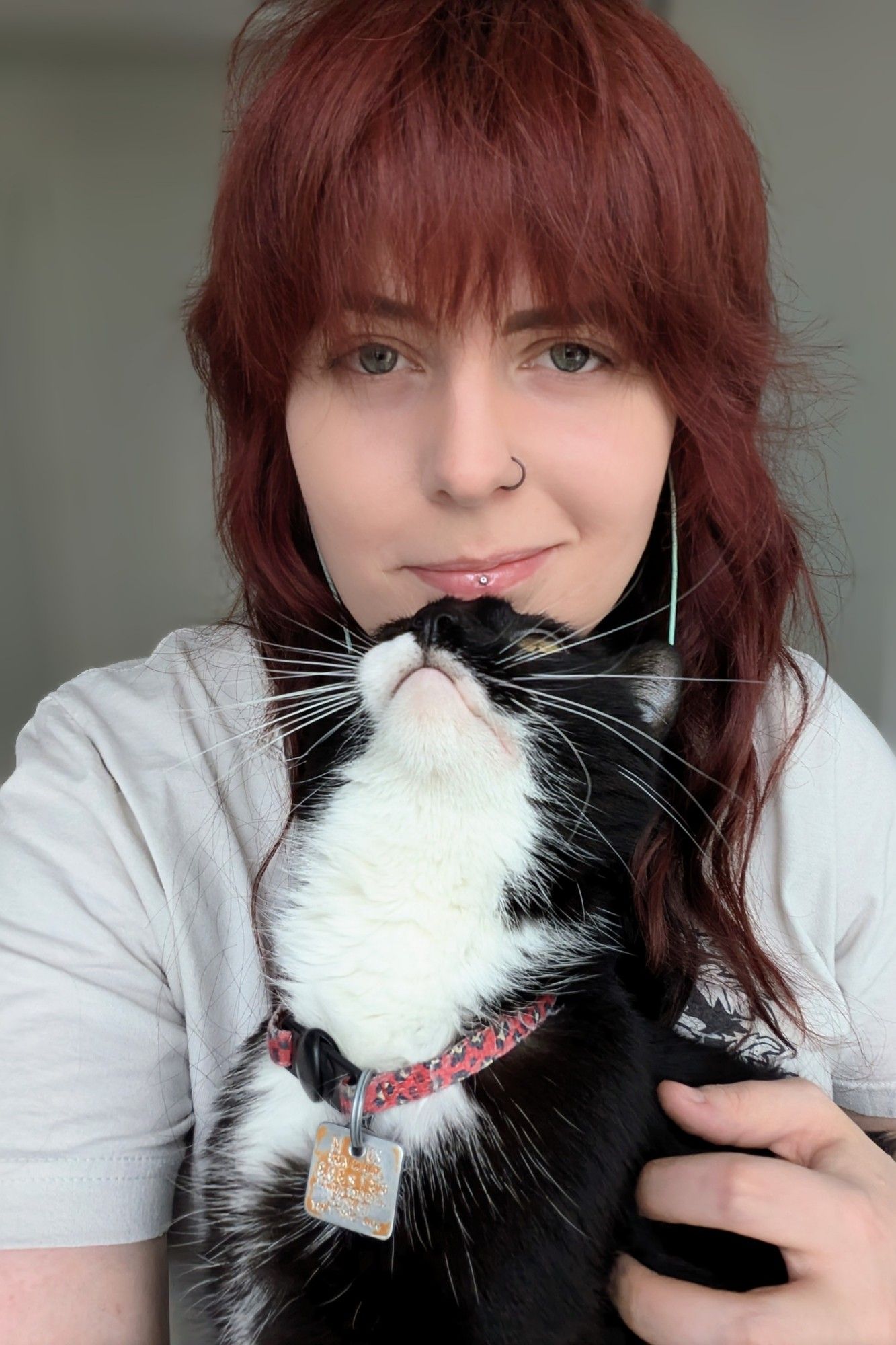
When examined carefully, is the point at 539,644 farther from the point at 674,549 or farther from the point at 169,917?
the point at 169,917

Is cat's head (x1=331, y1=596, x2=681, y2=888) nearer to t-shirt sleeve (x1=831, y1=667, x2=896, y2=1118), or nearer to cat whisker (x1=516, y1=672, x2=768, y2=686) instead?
cat whisker (x1=516, y1=672, x2=768, y2=686)

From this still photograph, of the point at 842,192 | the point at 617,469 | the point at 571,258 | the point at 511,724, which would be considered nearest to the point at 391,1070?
the point at 511,724

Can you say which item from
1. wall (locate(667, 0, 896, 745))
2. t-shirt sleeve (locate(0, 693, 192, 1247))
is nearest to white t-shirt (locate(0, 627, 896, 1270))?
t-shirt sleeve (locate(0, 693, 192, 1247))

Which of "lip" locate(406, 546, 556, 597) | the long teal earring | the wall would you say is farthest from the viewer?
the wall

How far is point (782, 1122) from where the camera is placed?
83cm

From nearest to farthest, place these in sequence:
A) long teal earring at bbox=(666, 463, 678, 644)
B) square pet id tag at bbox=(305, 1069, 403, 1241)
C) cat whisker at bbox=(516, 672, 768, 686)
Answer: square pet id tag at bbox=(305, 1069, 403, 1241), cat whisker at bbox=(516, 672, 768, 686), long teal earring at bbox=(666, 463, 678, 644)

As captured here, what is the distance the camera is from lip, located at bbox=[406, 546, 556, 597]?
0.90 meters

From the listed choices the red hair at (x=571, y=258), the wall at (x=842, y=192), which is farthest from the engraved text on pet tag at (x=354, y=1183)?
the wall at (x=842, y=192)

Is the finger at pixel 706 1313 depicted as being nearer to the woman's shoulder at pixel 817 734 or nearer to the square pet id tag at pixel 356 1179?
the square pet id tag at pixel 356 1179

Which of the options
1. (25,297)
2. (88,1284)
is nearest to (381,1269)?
(88,1284)

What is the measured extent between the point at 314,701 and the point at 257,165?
47 centimetres

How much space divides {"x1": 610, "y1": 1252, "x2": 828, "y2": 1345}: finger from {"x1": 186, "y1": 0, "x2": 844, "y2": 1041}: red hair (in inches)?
9.8

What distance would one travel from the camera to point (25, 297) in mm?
1892

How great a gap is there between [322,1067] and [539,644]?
352 mm
